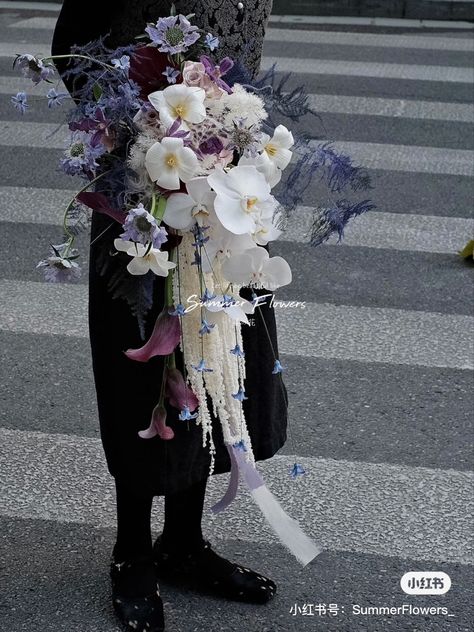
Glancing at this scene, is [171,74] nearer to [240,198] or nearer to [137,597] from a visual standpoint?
[240,198]

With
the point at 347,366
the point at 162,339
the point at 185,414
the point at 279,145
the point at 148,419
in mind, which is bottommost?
the point at 347,366

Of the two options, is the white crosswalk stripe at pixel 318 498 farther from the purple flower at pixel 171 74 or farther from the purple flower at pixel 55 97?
the purple flower at pixel 171 74

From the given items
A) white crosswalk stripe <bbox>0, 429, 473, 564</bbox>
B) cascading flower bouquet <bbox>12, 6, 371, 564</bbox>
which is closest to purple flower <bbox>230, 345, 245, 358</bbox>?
cascading flower bouquet <bbox>12, 6, 371, 564</bbox>

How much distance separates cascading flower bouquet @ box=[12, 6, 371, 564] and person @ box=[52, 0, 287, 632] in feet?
0.28

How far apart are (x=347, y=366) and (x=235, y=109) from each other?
85.3 inches

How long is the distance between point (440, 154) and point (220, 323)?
4.93 metres

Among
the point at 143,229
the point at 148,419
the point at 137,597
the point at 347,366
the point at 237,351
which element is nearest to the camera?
the point at 143,229

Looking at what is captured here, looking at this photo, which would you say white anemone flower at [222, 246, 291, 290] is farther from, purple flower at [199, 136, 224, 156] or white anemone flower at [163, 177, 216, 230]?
purple flower at [199, 136, 224, 156]

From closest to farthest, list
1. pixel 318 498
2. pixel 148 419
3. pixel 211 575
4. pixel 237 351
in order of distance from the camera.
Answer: pixel 237 351, pixel 148 419, pixel 211 575, pixel 318 498

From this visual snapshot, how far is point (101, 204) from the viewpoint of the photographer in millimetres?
2305

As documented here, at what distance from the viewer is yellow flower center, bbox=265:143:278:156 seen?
2.32 meters

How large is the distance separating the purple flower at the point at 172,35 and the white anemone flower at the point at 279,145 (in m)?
0.26

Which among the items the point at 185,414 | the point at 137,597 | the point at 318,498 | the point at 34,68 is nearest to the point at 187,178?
the point at 34,68

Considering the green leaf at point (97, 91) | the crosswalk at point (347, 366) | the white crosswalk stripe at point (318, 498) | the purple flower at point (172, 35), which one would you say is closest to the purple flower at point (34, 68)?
the green leaf at point (97, 91)
